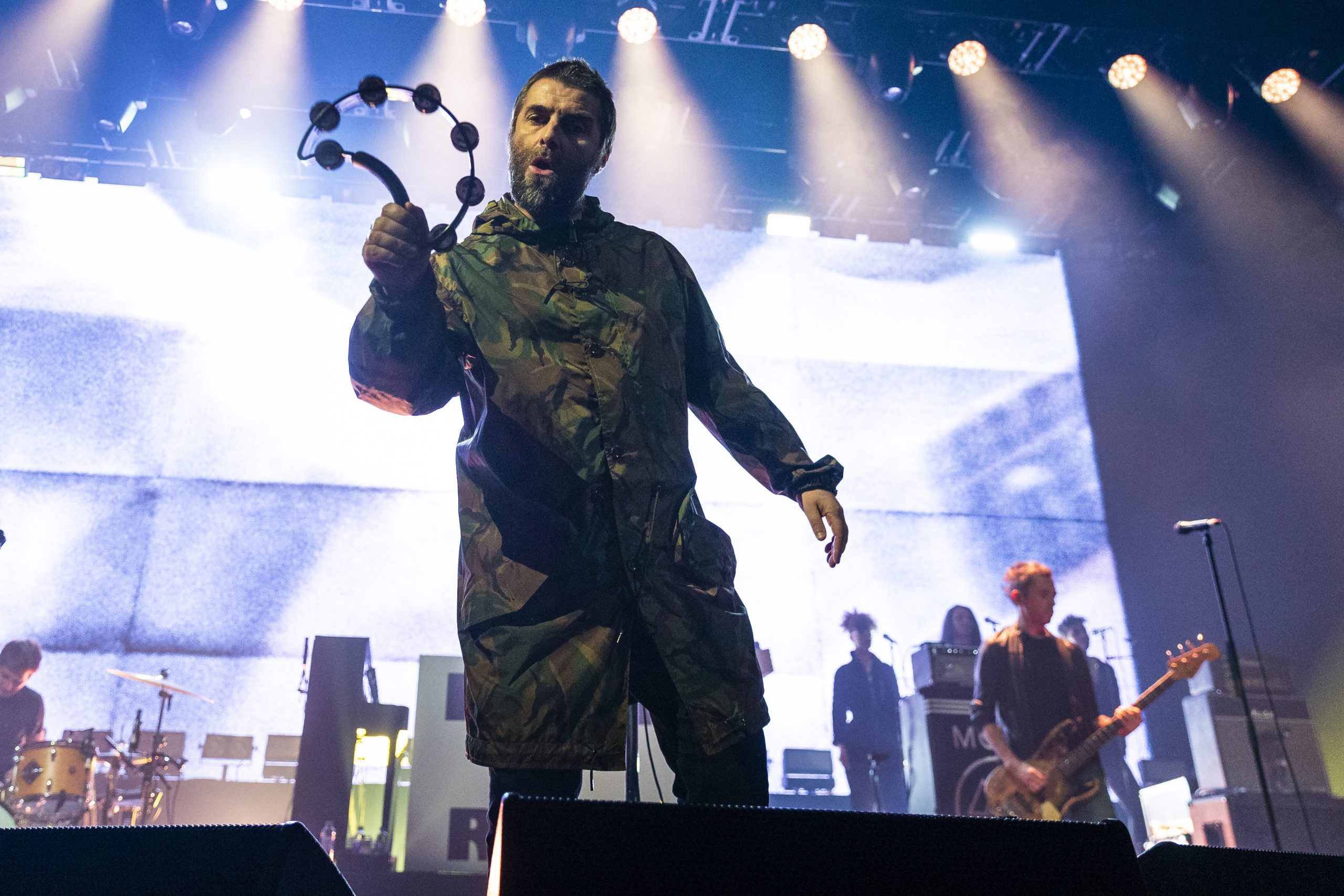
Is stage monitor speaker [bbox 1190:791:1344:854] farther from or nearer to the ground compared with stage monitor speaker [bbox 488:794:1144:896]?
farther from the ground

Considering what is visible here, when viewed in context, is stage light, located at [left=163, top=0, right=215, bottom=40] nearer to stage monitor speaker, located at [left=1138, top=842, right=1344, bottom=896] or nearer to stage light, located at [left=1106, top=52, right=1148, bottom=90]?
stage light, located at [left=1106, top=52, right=1148, bottom=90]

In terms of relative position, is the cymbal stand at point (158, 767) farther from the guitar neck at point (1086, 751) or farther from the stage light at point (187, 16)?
the guitar neck at point (1086, 751)

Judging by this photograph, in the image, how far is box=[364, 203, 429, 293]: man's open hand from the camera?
1479 millimetres

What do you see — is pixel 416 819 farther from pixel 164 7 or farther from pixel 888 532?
pixel 164 7

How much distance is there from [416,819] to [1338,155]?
844cm

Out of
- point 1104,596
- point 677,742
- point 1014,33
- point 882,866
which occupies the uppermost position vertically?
point 1014,33

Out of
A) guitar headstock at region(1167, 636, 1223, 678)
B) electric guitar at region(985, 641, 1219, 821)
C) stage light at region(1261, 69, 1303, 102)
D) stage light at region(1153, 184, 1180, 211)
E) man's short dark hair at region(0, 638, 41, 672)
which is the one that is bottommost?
electric guitar at region(985, 641, 1219, 821)

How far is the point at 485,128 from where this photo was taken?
7934 mm

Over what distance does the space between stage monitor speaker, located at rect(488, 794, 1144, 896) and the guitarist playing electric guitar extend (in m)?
4.40

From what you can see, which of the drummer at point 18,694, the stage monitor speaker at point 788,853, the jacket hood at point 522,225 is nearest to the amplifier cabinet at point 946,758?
the jacket hood at point 522,225

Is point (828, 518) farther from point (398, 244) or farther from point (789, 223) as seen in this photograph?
point (789, 223)

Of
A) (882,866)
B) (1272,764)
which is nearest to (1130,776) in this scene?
(1272,764)

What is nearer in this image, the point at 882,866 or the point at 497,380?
the point at 882,866

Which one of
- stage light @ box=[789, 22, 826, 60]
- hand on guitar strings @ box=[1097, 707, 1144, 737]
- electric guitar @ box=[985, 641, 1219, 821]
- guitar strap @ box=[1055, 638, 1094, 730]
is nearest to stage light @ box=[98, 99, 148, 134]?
stage light @ box=[789, 22, 826, 60]
